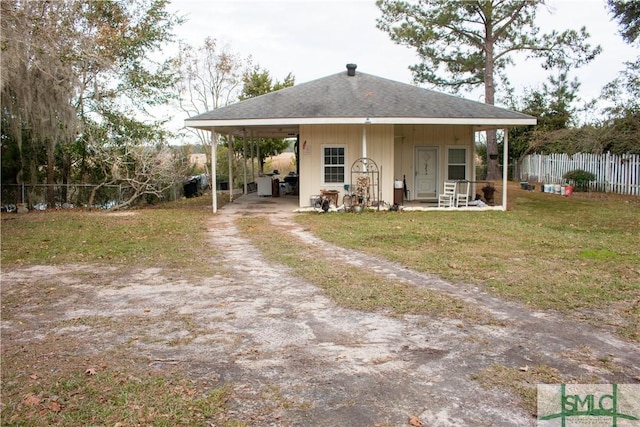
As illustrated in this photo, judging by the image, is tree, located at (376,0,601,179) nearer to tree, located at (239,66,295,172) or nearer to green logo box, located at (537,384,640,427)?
tree, located at (239,66,295,172)

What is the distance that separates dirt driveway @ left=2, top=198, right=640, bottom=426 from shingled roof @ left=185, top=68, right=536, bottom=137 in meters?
8.67

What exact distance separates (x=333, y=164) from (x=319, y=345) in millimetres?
12071

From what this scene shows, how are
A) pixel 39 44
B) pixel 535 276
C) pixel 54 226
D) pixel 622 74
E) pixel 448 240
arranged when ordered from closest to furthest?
pixel 535 276, pixel 448 240, pixel 39 44, pixel 54 226, pixel 622 74

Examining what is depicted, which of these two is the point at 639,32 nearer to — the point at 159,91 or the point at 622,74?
the point at 622,74

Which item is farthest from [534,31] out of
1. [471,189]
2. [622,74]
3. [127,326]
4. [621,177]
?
[127,326]

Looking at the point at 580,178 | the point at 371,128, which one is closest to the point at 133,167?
the point at 371,128

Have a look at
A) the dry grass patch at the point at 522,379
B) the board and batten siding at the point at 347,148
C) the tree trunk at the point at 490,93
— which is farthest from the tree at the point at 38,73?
the tree trunk at the point at 490,93

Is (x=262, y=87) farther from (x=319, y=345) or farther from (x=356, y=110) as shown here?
(x=319, y=345)

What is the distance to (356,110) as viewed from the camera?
1528cm

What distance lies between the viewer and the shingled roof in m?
15.0

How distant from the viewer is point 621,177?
20.8 meters

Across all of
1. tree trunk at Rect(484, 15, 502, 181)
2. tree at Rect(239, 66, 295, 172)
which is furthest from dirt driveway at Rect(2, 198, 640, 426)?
tree at Rect(239, 66, 295, 172)

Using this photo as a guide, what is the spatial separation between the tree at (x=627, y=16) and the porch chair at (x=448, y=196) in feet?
34.9

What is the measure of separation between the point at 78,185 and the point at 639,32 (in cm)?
2154
